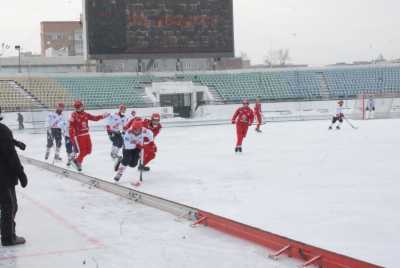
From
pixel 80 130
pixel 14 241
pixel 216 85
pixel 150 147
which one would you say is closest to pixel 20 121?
pixel 216 85

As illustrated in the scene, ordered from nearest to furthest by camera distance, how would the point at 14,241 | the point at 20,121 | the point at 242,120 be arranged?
the point at 14,241, the point at 242,120, the point at 20,121

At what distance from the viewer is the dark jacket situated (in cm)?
701

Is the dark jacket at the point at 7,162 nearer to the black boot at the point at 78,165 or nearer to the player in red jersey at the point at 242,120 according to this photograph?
the black boot at the point at 78,165

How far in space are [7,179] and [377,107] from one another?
41382 mm

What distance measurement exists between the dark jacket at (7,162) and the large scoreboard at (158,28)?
114ft

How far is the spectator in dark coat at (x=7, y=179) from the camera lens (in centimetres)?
702

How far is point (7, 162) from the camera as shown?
7062 millimetres

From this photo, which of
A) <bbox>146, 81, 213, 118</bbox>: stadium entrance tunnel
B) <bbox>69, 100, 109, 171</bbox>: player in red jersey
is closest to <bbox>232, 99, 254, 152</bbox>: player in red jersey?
<bbox>69, 100, 109, 171</bbox>: player in red jersey

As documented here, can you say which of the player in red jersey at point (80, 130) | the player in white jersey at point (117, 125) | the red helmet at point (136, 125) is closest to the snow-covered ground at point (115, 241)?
the red helmet at point (136, 125)

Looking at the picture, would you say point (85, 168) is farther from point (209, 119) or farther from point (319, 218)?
point (209, 119)

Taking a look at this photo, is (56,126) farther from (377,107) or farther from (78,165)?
(377,107)

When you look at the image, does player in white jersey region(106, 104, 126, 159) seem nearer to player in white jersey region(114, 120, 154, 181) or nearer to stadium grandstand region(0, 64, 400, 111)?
player in white jersey region(114, 120, 154, 181)

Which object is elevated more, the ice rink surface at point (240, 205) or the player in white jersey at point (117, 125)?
the player in white jersey at point (117, 125)

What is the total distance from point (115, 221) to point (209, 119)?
34.6m
